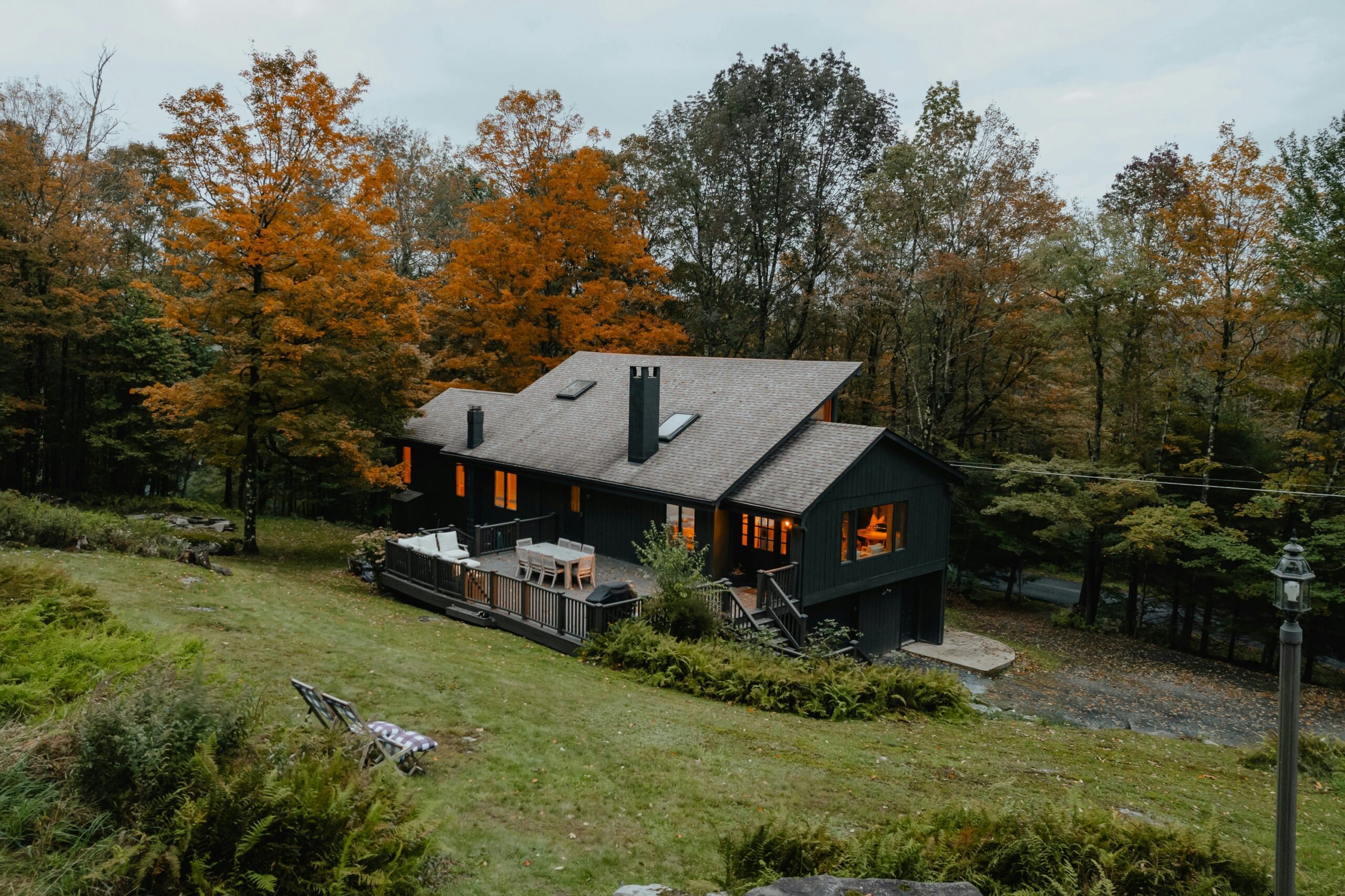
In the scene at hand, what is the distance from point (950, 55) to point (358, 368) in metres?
25.2

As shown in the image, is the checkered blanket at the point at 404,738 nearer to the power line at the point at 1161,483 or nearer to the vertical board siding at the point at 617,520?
the vertical board siding at the point at 617,520

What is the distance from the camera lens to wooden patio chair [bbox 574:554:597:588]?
16656 mm

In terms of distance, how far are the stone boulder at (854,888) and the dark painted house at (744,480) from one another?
1014 centimetres

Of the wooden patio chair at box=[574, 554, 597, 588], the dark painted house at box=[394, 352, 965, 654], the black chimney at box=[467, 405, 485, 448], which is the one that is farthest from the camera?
the black chimney at box=[467, 405, 485, 448]

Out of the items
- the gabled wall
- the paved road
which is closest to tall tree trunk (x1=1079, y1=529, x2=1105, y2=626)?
the paved road

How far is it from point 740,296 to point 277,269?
19.0m

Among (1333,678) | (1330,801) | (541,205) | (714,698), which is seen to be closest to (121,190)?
(541,205)

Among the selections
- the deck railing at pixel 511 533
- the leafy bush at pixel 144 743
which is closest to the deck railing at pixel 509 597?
the deck railing at pixel 511 533

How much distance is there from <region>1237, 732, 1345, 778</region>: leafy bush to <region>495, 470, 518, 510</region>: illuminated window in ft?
57.7

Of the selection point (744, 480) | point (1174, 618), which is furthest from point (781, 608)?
point (1174, 618)

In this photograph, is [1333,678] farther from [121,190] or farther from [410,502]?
[121,190]

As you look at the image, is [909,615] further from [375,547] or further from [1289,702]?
[1289,702]

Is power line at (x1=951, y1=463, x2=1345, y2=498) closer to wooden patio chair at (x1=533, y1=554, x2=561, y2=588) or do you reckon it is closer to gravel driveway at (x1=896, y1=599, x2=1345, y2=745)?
gravel driveway at (x1=896, y1=599, x2=1345, y2=745)

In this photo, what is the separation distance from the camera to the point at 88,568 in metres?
13.5
